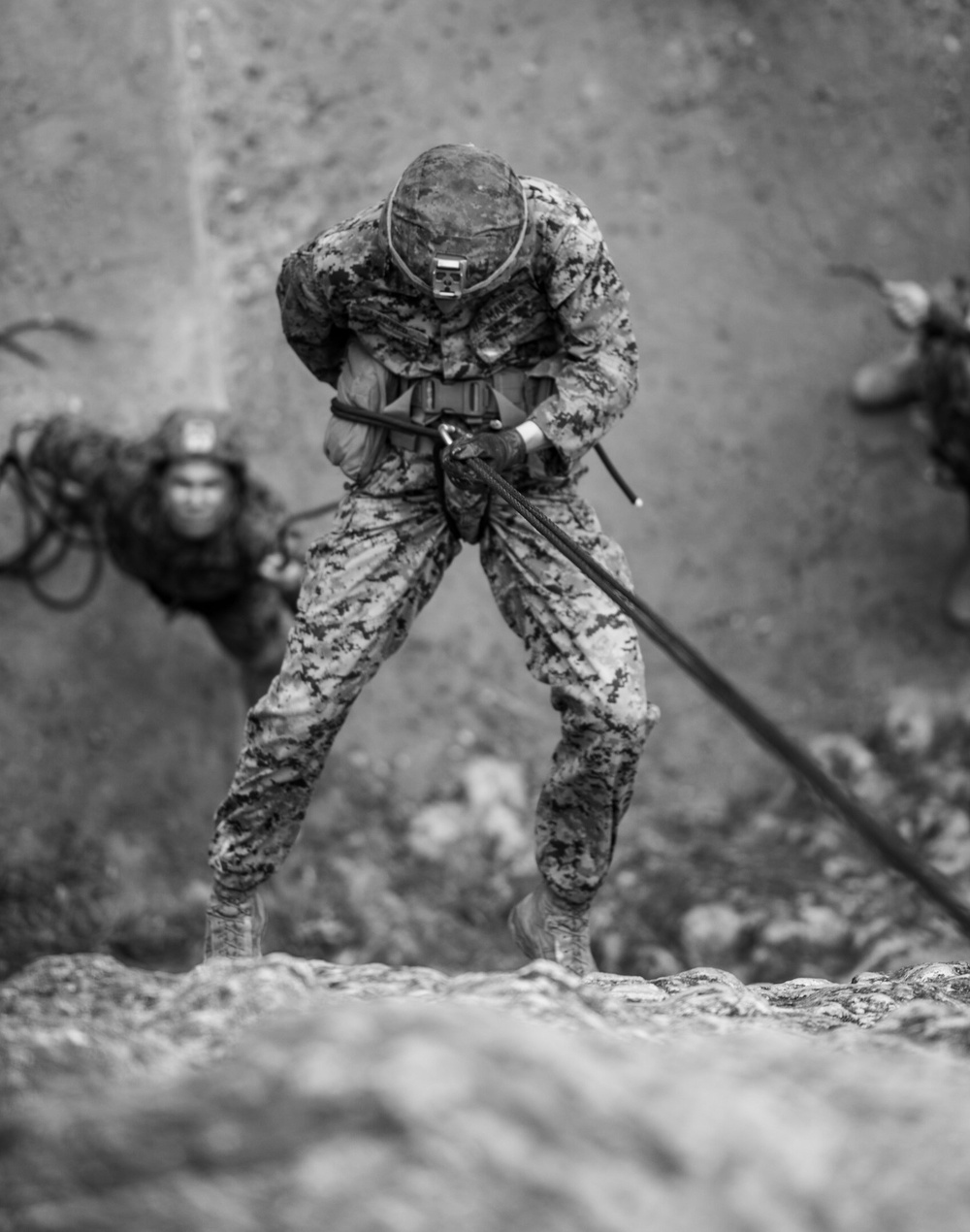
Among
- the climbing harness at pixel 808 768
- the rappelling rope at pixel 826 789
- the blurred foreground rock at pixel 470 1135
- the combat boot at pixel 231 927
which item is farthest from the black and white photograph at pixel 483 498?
the blurred foreground rock at pixel 470 1135

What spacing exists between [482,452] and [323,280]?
0.73m

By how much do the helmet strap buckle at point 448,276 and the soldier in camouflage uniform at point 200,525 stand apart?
9.84ft

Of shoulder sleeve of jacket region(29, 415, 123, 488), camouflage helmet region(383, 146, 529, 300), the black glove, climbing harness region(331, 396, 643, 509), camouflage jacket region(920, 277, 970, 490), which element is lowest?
the black glove

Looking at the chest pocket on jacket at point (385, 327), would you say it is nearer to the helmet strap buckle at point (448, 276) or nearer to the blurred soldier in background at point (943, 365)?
the helmet strap buckle at point (448, 276)

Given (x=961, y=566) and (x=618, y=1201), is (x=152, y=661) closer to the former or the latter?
(x=961, y=566)

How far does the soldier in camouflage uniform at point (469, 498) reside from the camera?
4785 mm

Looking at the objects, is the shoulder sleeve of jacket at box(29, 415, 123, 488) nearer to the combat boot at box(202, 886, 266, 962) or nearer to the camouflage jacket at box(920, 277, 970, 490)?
the combat boot at box(202, 886, 266, 962)

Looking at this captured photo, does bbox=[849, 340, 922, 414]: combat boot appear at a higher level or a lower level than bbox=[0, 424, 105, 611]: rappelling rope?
higher

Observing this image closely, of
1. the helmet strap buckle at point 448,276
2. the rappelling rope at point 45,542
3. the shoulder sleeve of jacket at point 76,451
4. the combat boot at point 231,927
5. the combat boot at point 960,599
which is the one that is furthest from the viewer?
the combat boot at point 960,599

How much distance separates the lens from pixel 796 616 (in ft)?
32.1

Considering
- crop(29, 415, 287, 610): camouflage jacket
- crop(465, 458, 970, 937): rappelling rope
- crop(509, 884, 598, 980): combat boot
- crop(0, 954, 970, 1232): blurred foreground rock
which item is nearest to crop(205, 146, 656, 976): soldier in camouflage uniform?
crop(509, 884, 598, 980): combat boot

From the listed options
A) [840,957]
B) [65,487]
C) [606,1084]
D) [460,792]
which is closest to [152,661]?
[65,487]

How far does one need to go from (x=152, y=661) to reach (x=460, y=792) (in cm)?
186

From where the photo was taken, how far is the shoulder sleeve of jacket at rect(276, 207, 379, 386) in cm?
484
